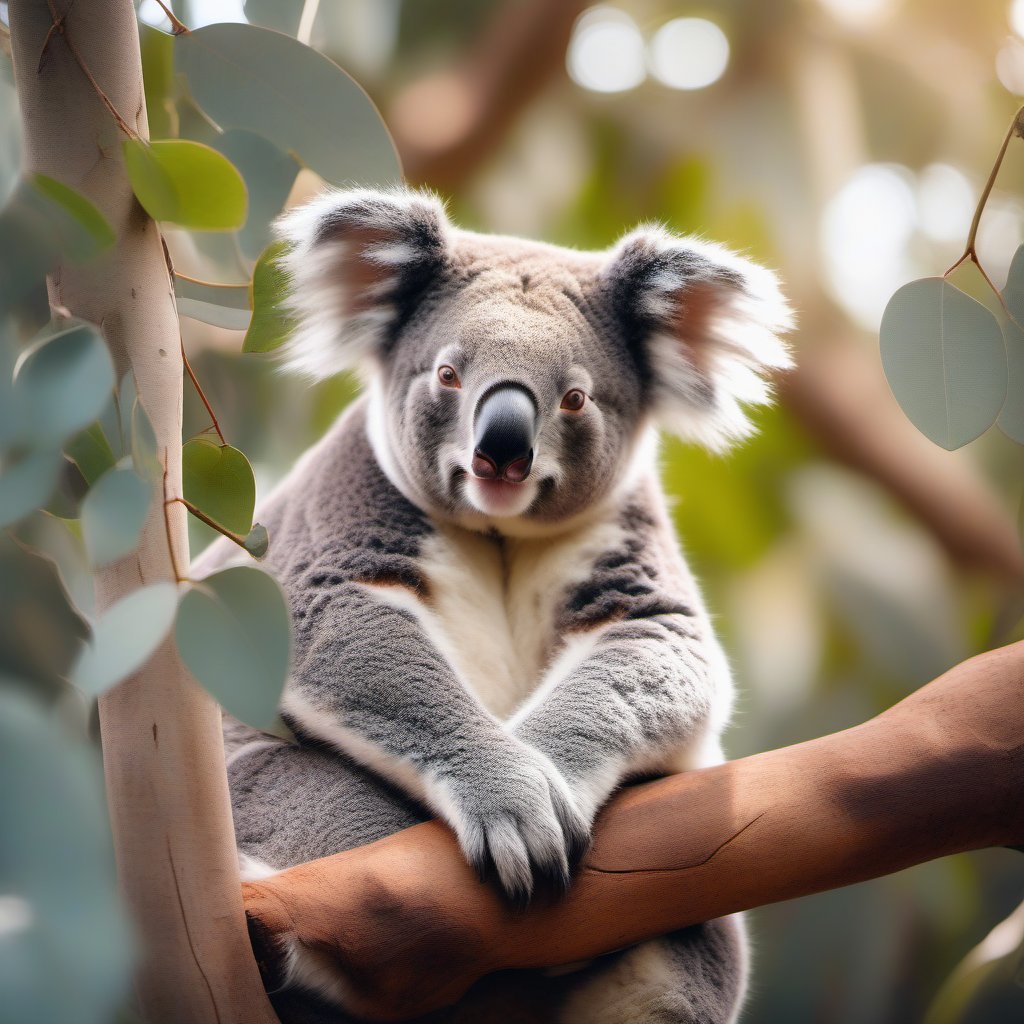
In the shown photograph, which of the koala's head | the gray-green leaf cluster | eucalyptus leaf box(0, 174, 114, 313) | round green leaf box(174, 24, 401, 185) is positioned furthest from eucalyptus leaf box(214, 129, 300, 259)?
the gray-green leaf cluster

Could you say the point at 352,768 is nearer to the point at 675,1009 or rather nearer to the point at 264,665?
the point at 675,1009

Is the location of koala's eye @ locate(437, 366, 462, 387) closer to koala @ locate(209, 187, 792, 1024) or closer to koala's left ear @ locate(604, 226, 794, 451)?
koala @ locate(209, 187, 792, 1024)

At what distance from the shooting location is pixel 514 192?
17.0 feet

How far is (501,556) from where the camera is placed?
2270mm

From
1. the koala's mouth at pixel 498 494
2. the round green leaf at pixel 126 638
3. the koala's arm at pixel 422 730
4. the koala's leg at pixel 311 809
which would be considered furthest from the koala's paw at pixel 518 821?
the round green leaf at pixel 126 638

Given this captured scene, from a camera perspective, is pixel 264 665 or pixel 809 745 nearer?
pixel 264 665

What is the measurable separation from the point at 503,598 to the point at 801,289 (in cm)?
296

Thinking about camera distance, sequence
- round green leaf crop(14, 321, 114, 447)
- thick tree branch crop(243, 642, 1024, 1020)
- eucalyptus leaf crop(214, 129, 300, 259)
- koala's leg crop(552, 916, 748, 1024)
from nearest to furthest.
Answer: round green leaf crop(14, 321, 114, 447) → thick tree branch crop(243, 642, 1024, 1020) → eucalyptus leaf crop(214, 129, 300, 259) → koala's leg crop(552, 916, 748, 1024)

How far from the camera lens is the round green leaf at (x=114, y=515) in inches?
38.3

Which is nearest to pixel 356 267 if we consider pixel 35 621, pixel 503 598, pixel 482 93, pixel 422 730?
pixel 503 598

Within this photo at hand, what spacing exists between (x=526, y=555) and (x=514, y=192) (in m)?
3.32

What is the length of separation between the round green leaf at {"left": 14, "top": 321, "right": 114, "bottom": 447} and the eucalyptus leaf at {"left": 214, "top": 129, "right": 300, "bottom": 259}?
68cm

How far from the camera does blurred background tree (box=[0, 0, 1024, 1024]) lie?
165 inches

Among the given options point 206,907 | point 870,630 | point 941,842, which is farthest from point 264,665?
point 870,630
